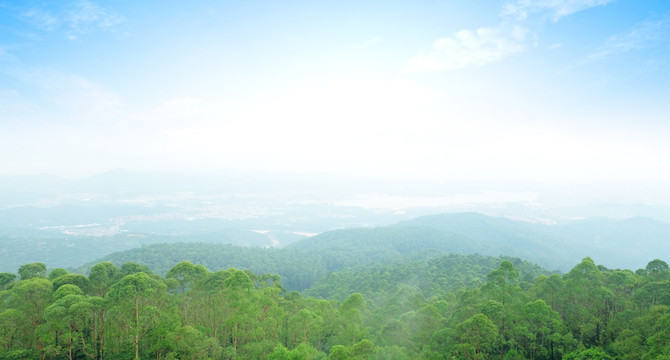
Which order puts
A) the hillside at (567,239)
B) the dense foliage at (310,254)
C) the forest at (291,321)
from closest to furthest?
A: the forest at (291,321) < the dense foliage at (310,254) < the hillside at (567,239)

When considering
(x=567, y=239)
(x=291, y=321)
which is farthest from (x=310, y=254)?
(x=567, y=239)

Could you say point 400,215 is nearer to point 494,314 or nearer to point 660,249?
point 660,249

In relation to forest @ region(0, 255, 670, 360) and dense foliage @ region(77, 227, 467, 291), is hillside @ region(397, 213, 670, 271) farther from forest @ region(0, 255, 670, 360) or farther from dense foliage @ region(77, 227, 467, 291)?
forest @ region(0, 255, 670, 360)

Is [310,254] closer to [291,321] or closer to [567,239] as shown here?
[291,321]

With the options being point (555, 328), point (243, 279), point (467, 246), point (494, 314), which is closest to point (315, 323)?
point (243, 279)

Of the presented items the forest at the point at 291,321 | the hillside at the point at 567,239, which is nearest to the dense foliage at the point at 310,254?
the hillside at the point at 567,239

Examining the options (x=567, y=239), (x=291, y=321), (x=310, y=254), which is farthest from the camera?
(x=567, y=239)

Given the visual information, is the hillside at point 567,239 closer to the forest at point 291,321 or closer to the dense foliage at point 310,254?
the dense foliage at point 310,254

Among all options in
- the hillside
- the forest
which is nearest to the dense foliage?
the hillside
